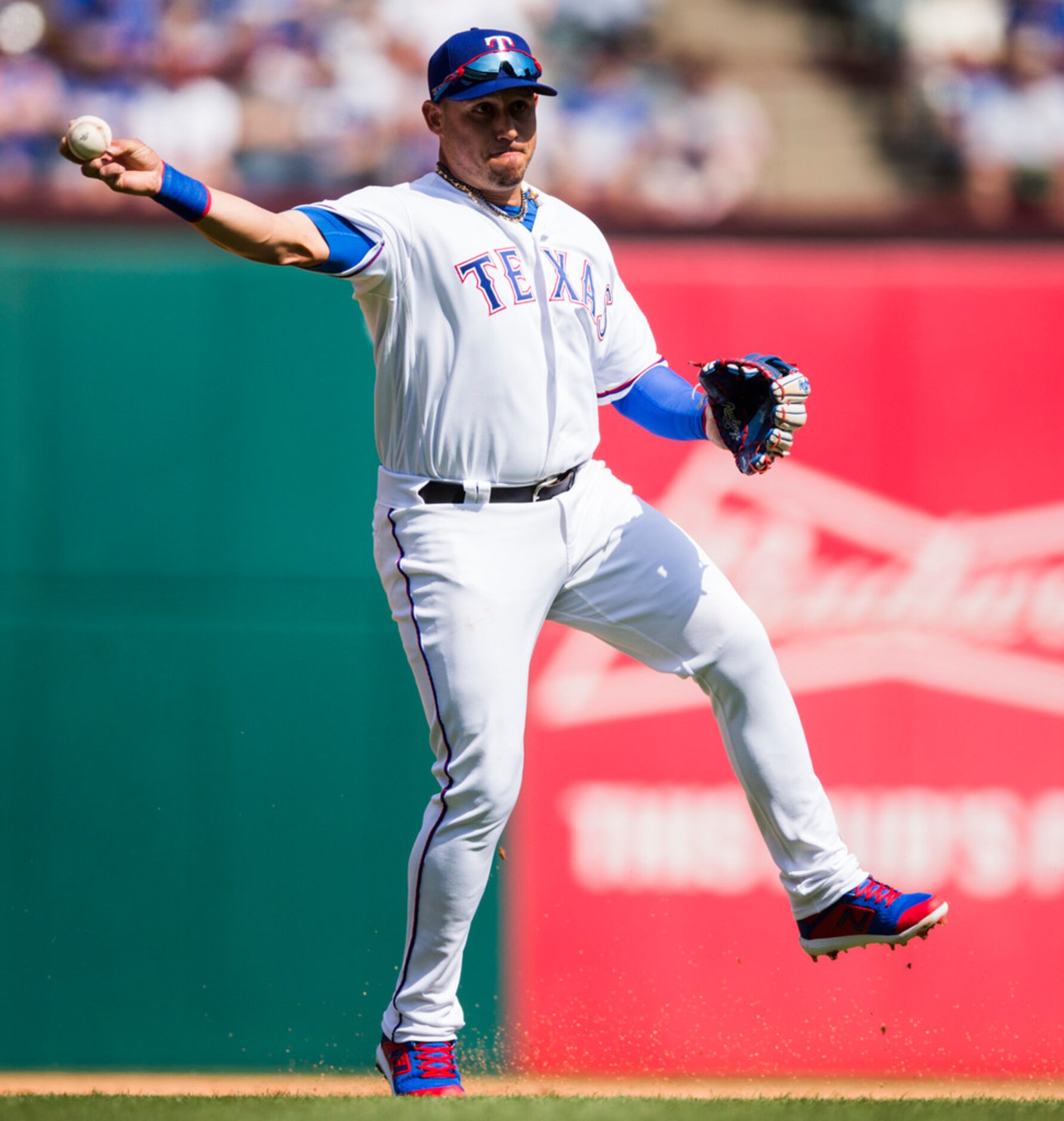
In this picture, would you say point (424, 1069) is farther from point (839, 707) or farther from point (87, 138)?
point (839, 707)

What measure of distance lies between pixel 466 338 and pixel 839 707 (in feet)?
7.94

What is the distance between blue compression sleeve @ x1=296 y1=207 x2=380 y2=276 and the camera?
290 centimetres

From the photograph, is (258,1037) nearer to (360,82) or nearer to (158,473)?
(158,473)

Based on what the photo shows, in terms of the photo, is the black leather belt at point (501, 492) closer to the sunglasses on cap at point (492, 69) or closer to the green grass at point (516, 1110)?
the sunglasses on cap at point (492, 69)

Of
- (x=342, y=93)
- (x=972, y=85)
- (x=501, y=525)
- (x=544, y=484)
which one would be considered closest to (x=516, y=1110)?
(x=501, y=525)

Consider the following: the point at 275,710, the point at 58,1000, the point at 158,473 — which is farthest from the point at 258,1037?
the point at 158,473

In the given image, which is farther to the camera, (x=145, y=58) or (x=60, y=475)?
(x=145, y=58)

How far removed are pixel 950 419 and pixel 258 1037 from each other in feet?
9.98

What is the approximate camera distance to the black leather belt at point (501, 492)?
3.14 metres

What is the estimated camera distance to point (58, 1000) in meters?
4.88

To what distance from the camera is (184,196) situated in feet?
8.84

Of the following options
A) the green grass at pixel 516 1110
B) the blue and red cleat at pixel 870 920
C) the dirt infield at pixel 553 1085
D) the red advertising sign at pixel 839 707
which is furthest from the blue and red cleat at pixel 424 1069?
the red advertising sign at pixel 839 707

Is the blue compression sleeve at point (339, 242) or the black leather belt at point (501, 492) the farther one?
the black leather belt at point (501, 492)

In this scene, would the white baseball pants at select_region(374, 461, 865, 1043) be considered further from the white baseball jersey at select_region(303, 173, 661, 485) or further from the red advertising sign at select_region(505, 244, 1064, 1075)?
the red advertising sign at select_region(505, 244, 1064, 1075)
